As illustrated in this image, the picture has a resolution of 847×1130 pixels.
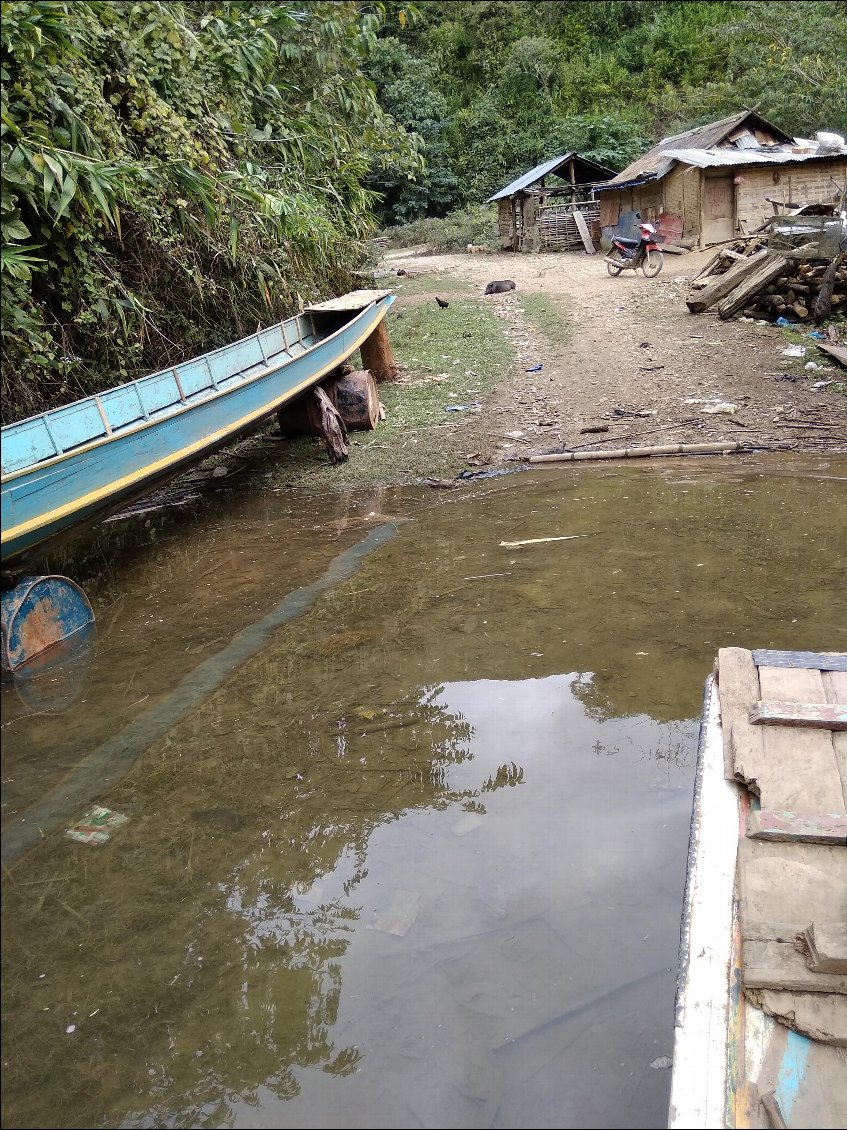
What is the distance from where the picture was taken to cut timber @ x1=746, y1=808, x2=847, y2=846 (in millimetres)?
2279

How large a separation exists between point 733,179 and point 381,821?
788 inches

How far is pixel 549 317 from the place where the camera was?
13.3 m

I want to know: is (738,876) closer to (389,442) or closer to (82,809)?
(82,809)

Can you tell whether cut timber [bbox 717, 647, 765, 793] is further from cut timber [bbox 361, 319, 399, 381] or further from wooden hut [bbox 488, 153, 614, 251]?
wooden hut [bbox 488, 153, 614, 251]

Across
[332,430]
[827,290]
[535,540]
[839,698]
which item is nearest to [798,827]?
[839,698]

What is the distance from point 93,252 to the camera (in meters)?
6.30

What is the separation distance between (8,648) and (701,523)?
441 cm

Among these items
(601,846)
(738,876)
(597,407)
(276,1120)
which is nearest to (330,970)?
(276,1120)

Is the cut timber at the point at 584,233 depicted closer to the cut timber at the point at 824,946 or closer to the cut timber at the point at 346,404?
the cut timber at the point at 346,404

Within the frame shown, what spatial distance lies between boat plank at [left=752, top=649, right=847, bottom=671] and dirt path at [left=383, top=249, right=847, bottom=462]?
4.56m

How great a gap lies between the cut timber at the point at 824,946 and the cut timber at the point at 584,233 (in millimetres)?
24093

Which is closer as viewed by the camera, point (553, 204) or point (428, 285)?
point (428, 285)

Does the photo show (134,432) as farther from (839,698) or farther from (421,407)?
(421,407)

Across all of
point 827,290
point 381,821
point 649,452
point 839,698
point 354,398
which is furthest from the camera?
point 827,290
